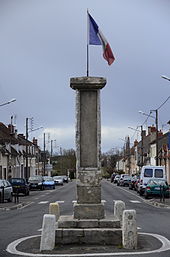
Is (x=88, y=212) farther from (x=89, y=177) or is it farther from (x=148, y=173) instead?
(x=148, y=173)

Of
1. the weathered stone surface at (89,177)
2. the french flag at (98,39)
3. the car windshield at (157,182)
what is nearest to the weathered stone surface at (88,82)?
the french flag at (98,39)

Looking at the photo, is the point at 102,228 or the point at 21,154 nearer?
the point at 102,228

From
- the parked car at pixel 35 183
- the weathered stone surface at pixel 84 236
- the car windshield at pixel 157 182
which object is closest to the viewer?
the weathered stone surface at pixel 84 236

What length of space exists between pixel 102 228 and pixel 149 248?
1.10 metres

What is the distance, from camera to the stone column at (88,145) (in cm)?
1212

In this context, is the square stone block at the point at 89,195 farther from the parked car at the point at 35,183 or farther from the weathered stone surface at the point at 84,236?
the parked car at the point at 35,183

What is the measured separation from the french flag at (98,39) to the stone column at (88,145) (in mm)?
1199

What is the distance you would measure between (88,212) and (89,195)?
402 millimetres

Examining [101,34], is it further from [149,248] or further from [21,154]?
[21,154]

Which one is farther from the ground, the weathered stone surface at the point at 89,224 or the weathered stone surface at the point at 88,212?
the weathered stone surface at the point at 88,212

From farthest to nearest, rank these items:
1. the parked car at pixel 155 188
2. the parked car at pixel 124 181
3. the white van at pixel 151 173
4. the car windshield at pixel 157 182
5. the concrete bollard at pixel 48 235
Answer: the parked car at pixel 124 181, the white van at pixel 151 173, the car windshield at pixel 157 182, the parked car at pixel 155 188, the concrete bollard at pixel 48 235

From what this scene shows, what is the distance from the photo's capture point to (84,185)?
12.1 m

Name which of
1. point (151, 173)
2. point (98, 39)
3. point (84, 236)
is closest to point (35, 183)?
point (151, 173)

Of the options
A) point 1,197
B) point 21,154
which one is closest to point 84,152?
point 1,197
